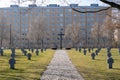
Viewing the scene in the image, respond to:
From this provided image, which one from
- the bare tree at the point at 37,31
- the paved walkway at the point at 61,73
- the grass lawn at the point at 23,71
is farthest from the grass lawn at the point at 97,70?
the bare tree at the point at 37,31

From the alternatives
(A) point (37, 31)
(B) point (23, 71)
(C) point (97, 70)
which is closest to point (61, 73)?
(B) point (23, 71)

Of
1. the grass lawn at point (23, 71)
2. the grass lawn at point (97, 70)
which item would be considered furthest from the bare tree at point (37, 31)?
the grass lawn at point (23, 71)

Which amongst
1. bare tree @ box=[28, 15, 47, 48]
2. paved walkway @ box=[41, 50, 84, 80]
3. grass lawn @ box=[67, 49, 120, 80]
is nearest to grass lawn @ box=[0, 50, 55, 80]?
paved walkway @ box=[41, 50, 84, 80]

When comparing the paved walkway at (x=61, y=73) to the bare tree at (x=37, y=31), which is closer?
the paved walkway at (x=61, y=73)

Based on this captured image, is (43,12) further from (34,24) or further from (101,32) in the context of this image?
(101,32)

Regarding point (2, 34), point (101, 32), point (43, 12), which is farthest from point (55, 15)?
point (2, 34)

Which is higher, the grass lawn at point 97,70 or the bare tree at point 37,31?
the grass lawn at point 97,70

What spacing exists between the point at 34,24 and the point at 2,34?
19.0 metres

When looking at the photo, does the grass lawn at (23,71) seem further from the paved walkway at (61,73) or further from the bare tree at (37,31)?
the bare tree at (37,31)

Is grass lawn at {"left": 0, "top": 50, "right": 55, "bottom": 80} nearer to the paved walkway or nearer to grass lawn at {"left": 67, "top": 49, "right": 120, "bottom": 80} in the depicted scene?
the paved walkway

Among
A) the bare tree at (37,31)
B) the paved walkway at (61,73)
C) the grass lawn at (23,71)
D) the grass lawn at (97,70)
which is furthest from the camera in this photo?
the bare tree at (37,31)

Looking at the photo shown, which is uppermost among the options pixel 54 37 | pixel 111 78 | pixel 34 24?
pixel 111 78

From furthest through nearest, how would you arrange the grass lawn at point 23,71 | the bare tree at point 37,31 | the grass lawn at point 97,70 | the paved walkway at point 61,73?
the bare tree at point 37,31
the grass lawn at point 97,70
the grass lawn at point 23,71
the paved walkway at point 61,73

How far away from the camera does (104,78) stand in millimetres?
14305
